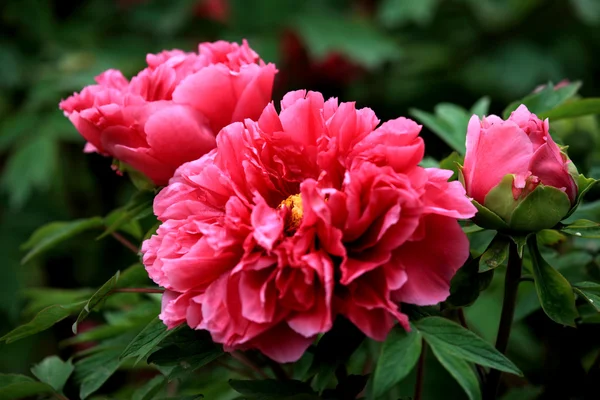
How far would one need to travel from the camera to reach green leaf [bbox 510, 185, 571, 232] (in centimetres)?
48

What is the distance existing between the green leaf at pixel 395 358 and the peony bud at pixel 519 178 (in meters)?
0.10

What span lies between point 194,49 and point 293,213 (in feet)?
4.29

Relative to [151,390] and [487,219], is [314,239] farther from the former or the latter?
[151,390]

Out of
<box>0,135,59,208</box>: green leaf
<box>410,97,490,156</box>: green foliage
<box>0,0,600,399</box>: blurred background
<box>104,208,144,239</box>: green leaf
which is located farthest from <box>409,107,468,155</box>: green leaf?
<box>0,135,59,208</box>: green leaf

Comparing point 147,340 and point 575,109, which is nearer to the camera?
point 147,340

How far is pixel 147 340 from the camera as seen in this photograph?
→ 1.68 feet

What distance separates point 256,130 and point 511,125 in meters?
0.18

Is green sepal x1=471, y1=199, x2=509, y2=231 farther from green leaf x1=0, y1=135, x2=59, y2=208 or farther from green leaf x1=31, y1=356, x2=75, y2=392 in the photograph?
green leaf x1=0, y1=135, x2=59, y2=208

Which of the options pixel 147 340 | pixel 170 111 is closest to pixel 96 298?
pixel 147 340

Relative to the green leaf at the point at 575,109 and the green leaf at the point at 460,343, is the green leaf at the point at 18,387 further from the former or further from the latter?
the green leaf at the point at 575,109

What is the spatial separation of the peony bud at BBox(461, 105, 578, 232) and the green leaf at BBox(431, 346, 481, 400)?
100mm

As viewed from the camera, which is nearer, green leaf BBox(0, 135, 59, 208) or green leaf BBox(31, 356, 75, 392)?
green leaf BBox(31, 356, 75, 392)

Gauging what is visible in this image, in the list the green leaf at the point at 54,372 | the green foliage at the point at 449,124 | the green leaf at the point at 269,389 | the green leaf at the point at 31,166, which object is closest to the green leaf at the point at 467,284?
the green leaf at the point at 269,389

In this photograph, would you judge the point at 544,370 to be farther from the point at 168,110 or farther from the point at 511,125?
the point at 168,110
